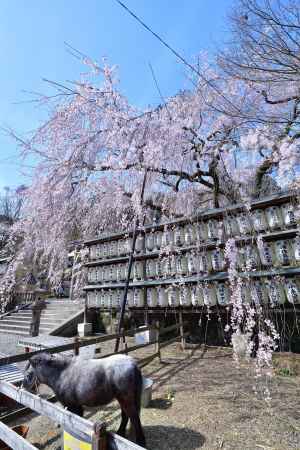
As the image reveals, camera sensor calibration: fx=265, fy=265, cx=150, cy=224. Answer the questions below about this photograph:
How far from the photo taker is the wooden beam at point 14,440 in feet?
7.29

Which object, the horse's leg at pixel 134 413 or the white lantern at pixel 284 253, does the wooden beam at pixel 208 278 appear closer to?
the white lantern at pixel 284 253

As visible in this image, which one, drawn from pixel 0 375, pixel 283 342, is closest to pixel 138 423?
pixel 0 375

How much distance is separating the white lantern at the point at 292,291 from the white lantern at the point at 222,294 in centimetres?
139

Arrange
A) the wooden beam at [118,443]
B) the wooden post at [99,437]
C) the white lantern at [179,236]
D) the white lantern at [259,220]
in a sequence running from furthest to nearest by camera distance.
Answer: the white lantern at [179,236], the white lantern at [259,220], the wooden post at [99,437], the wooden beam at [118,443]

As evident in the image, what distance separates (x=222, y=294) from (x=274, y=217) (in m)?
2.25

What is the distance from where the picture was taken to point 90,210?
9492 mm

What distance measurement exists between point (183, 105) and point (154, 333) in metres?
6.57

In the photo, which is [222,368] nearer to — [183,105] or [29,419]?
[29,419]

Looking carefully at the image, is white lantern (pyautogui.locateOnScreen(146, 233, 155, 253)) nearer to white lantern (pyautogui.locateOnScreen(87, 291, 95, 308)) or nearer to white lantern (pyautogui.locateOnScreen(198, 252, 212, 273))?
white lantern (pyautogui.locateOnScreen(198, 252, 212, 273))

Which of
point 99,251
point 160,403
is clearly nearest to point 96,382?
point 160,403

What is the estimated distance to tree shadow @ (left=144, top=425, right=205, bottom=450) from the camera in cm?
321

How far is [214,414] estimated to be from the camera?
388 centimetres

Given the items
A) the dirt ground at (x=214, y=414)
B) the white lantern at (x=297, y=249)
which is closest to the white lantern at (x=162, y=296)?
the dirt ground at (x=214, y=414)

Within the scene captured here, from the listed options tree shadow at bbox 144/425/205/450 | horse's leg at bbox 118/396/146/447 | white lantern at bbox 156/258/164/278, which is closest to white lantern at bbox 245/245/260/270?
white lantern at bbox 156/258/164/278
